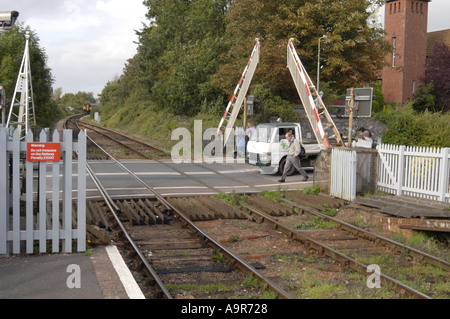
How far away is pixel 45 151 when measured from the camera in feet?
22.6

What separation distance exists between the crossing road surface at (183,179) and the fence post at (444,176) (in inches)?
168

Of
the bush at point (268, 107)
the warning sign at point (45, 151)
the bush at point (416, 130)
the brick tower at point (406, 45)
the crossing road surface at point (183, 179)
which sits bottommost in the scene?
the crossing road surface at point (183, 179)

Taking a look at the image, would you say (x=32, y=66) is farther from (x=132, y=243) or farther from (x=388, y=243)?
(x=388, y=243)

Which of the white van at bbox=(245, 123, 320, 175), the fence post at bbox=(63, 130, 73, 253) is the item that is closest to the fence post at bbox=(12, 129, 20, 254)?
the fence post at bbox=(63, 130, 73, 253)

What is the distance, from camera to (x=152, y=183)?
48.6 ft

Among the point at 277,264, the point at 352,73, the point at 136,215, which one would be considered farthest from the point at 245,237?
the point at 352,73

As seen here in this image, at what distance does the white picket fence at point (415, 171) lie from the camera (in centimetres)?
1187

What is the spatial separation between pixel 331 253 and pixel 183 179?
347 inches

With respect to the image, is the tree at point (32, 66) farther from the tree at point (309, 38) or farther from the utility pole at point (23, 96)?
the tree at point (309, 38)

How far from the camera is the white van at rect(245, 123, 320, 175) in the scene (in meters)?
17.2
